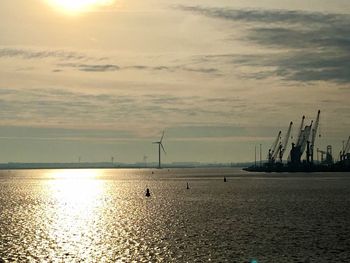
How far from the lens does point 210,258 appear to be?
52.1 m

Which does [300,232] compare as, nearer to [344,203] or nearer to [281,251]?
[281,251]

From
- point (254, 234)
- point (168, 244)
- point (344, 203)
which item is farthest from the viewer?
point (344, 203)

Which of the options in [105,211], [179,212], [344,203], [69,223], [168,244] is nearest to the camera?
[168,244]

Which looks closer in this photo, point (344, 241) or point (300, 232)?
point (344, 241)

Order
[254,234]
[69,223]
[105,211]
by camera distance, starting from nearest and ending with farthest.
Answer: [254,234]
[69,223]
[105,211]

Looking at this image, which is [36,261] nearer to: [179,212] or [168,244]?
[168,244]

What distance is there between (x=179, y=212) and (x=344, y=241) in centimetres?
4080

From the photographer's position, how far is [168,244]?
200ft

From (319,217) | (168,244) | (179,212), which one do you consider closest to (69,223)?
(179,212)

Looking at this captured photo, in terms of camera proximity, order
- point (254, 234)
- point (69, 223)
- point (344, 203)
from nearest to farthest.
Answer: point (254, 234) → point (69, 223) → point (344, 203)

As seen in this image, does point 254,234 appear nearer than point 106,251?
No

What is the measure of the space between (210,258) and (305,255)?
808 centimetres

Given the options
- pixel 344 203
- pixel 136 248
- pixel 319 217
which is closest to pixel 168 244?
pixel 136 248

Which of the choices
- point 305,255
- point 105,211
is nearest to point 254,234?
point 305,255
